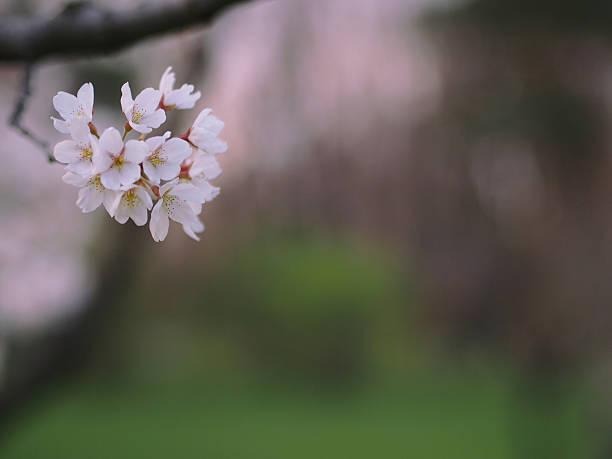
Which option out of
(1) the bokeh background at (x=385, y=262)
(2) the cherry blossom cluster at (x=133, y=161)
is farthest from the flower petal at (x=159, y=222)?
(1) the bokeh background at (x=385, y=262)

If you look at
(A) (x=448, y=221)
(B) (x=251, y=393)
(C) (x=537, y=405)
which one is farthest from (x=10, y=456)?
(A) (x=448, y=221)

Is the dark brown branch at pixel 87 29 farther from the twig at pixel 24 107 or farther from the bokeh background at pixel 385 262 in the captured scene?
the bokeh background at pixel 385 262

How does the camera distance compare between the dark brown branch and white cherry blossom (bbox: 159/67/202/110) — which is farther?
the dark brown branch

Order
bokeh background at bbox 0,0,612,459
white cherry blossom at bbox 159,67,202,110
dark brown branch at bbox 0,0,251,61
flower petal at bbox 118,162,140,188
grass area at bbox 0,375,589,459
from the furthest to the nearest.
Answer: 1. bokeh background at bbox 0,0,612,459
2. grass area at bbox 0,375,589,459
3. dark brown branch at bbox 0,0,251,61
4. white cherry blossom at bbox 159,67,202,110
5. flower petal at bbox 118,162,140,188

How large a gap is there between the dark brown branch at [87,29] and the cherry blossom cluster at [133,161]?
0.26 meters

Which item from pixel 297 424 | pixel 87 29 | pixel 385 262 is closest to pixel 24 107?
pixel 87 29

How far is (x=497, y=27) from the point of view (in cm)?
690

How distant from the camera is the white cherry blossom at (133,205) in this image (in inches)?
24.1

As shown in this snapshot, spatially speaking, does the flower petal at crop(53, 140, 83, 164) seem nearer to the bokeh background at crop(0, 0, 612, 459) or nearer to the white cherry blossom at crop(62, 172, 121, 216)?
the white cherry blossom at crop(62, 172, 121, 216)

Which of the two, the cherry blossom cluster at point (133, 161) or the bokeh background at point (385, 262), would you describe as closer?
the cherry blossom cluster at point (133, 161)

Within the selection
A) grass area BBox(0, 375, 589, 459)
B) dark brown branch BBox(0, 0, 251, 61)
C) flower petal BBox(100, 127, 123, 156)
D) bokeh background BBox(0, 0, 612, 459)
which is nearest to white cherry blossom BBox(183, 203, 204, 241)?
flower petal BBox(100, 127, 123, 156)

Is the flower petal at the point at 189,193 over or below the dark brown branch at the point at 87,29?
below

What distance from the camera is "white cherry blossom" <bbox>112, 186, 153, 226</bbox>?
0.61m

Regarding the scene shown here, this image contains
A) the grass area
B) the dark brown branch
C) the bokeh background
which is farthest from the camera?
the bokeh background
